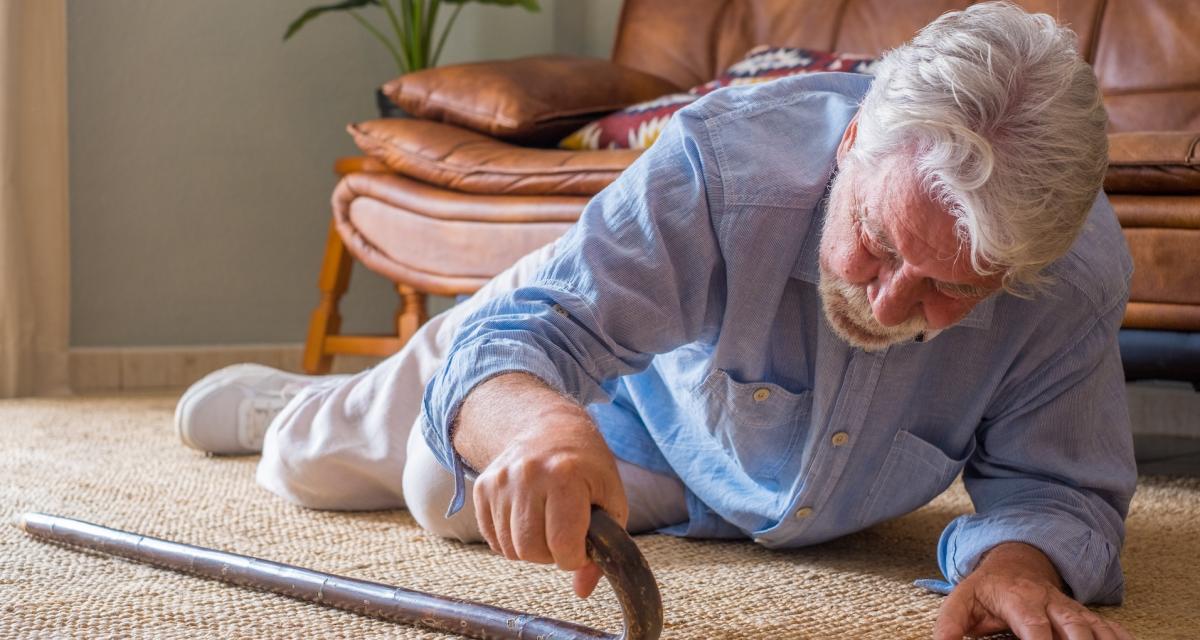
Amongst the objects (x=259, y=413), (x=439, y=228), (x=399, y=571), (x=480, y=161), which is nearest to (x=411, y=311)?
(x=439, y=228)

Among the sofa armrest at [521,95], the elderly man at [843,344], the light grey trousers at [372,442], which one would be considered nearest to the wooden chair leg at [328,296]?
the sofa armrest at [521,95]

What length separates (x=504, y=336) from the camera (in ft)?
2.52

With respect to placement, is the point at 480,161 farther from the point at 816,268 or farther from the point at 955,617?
the point at 955,617

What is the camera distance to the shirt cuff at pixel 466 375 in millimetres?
735

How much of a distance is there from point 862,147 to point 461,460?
313mm

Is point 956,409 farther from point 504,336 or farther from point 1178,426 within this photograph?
point 1178,426

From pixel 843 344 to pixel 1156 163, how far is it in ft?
2.02

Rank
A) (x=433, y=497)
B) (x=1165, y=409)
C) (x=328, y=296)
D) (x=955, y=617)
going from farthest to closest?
(x=328, y=296) → (x=1165, y=409) → (x=433, y=497) → (x=955, y=617)

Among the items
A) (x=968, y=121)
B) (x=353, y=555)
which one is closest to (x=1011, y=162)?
(x=968, y=121)

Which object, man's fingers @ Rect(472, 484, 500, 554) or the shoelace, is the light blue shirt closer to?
man's fingers @ Rect(472, 484, 500, 554)

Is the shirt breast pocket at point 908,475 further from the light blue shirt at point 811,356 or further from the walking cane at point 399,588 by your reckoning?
the walking cane at point 399,588

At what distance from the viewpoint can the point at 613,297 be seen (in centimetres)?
83

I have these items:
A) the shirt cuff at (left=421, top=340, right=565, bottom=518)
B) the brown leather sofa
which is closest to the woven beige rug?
the shirt cuff at (left=421, top=340, right=565, bottom=518)

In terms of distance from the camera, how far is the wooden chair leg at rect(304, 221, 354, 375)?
2383 mm
